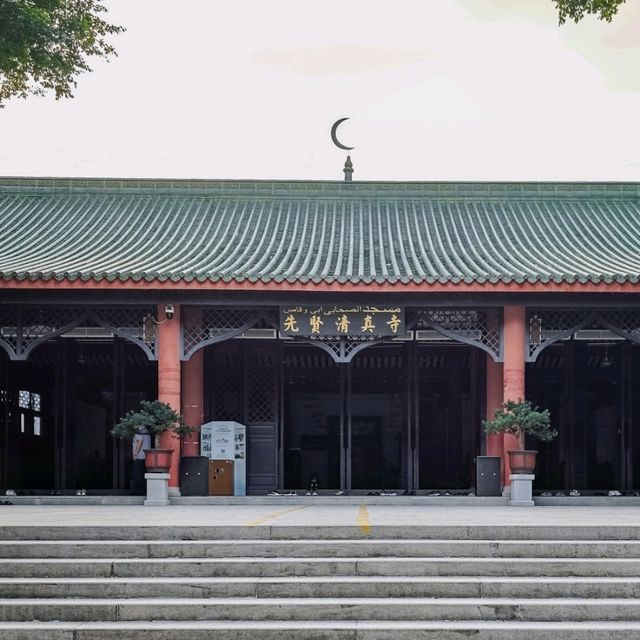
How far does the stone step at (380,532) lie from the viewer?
34.8 feet

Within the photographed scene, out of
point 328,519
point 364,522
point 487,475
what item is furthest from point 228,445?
point 364,522

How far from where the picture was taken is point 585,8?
12.8 meters

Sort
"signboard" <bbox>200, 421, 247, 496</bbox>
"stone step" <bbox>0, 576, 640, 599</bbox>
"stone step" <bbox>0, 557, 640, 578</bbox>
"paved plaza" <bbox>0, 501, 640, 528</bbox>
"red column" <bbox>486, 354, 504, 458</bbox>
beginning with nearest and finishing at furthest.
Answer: "stone step" <bbox>0, 576, 640, 599</bbox>
"stone step" <bbox>0, 557, 640, 578</bbox>
"paved plaza" <bbox>0, 501, 640, 528</bbox>
"red column" <bbox>486, 354, 504, 458</bbox>
"signboard" <bbox>200, 421, 247, 496</bbox>

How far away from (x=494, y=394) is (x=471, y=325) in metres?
1.42

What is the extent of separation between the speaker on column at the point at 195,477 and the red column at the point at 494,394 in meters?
4.40

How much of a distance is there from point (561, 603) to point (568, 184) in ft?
49.3

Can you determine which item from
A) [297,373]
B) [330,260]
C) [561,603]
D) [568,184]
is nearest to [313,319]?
[330,260]

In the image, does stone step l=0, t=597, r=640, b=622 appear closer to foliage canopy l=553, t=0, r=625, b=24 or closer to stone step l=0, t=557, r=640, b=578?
stone step l=0, t=557, r=640, b=578

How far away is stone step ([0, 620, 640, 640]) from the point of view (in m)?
8.87

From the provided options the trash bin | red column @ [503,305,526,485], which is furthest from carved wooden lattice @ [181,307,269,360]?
the trash bin

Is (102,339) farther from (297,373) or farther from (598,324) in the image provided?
(598,324)

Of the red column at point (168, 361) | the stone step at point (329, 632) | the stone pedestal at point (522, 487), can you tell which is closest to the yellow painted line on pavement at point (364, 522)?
the stone step at point (329, 632)

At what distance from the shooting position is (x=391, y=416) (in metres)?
22.4

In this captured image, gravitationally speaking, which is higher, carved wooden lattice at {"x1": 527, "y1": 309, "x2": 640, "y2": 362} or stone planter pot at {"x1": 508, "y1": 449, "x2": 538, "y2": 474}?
carved wooden lattice at {"x1": 527, "y1": 309, "x2": 640, "y2": 362}
